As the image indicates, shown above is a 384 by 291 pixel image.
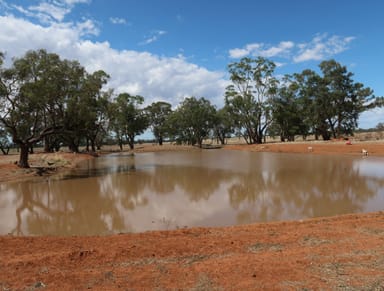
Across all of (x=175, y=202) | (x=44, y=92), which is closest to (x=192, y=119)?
(x=44, y=92)

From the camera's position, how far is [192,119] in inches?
2089

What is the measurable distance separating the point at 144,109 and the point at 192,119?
36.9ft

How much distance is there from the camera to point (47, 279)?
11.6 feet

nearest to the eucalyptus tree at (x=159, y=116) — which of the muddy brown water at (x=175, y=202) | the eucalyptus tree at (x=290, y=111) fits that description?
the eucalyptus tree at (x=290, y=111)

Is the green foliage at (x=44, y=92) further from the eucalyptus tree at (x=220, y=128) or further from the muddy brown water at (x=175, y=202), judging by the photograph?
the eucalyptus tree at (x=220, y=128)

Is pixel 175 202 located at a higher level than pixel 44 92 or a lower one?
lower

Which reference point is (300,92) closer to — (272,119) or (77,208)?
(272,119)

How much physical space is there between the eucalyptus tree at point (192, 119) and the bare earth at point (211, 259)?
47.7 metres

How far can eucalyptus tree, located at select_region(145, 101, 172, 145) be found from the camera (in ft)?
191

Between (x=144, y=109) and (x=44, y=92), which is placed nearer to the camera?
(x=44, y=92)

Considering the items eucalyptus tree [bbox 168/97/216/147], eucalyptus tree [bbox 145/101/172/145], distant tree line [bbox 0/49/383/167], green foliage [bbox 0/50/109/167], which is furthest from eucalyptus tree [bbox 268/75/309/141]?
green foliage [bbox 0/50/109/167]

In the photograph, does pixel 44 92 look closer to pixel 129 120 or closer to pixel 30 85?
pixel 30 85

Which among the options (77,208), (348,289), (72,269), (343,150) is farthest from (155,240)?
(343,150)

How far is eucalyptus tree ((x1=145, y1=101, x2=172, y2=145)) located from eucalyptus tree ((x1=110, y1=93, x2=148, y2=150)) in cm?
296
